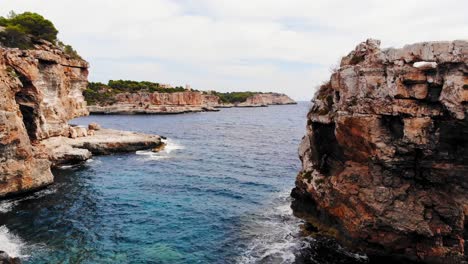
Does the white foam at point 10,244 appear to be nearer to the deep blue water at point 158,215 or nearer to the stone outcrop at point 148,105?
the deep blue water at point 158,215

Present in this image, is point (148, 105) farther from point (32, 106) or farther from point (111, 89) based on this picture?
point (32, 106)

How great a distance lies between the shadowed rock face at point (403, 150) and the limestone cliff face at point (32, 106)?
28.0m

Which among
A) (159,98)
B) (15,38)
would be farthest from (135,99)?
(15,38)

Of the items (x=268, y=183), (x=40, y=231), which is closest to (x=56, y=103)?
(x=40, y=231)

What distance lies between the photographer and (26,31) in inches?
2133

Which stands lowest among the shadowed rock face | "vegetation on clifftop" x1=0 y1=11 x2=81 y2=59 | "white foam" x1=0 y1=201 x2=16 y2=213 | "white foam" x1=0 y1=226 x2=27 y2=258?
"white foam" x1=0 y1=226 x2=27 y2=258

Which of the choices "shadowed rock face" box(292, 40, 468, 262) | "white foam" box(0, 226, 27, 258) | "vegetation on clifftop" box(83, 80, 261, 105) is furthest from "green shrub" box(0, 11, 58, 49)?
"vegetation on clifftop" box(83, 80, 261, 105)

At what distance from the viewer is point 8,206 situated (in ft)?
105

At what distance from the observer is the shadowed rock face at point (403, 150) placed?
62.2ft

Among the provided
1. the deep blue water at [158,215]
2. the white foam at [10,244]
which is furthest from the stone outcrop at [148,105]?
the white foam at [10,244]

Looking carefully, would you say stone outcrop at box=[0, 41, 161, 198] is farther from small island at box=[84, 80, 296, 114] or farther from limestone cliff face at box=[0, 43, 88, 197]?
small island at box=[84, 80, 296, 114]

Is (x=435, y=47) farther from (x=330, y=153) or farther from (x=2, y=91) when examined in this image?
(x=2, y=91)

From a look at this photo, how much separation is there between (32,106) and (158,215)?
23140mm

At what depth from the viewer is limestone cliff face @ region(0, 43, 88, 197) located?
109ft
